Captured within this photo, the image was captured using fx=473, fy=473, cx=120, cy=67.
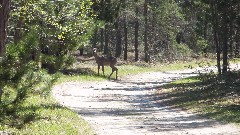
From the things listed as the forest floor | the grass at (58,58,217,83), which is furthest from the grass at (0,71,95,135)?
the grass at (58,58,217,83)

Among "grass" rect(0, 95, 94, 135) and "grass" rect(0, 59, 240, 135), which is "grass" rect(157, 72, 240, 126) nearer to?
"grass" rect(0, 59, 240, 135)

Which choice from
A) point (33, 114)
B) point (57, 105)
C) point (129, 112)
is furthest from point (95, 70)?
point (33, 114)

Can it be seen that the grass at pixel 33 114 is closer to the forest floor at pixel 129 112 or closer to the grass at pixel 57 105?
the grass at pixel 57 105

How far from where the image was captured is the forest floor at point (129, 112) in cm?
1466

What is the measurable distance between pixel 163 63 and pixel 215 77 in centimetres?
2703

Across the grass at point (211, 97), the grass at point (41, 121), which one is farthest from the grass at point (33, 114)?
the grass at point (211, 97)

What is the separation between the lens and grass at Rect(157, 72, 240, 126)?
1809 centimetres

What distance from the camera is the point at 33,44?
281 inches

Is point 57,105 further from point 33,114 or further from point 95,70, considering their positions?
point 95,70

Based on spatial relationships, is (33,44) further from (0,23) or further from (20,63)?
(0,23)

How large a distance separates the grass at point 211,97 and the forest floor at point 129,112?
0.59 m

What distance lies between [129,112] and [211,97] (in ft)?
16.8

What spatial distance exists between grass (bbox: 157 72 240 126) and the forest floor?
1.92 ft

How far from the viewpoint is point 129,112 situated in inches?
767
